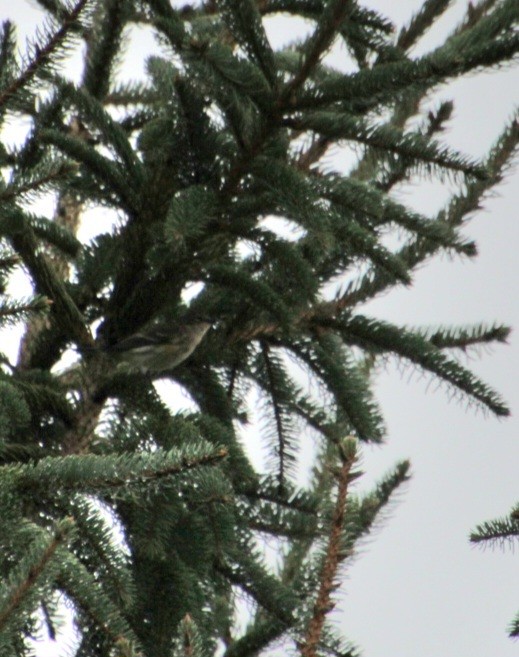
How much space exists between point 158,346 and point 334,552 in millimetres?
2009

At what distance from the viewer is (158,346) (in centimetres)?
353

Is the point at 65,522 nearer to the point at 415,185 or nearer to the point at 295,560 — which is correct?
the point at 415,185

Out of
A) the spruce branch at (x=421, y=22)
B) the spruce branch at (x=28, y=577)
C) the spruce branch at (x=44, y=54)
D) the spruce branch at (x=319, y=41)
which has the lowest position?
the spruce branch at (x=28, y=577)

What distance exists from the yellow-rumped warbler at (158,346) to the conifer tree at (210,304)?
0.06 feet

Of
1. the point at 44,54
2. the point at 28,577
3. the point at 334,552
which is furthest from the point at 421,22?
the point at 28,577

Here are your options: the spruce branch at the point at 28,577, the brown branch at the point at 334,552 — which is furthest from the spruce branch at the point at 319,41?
the spruce branch at the point at 28,577

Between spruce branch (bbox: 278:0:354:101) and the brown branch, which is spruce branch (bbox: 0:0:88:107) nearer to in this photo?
spruce branch (bbox: 278:0:354:101)

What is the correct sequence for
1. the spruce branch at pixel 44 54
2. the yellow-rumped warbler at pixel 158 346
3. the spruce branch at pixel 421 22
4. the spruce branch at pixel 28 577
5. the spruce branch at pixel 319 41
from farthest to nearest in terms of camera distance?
the spruce branch at pixel 421 22 < the yellow-rumped warbler at pixel 158 346 < the spruce branch at pixel 319 41 < the spruce branch at pixel 44 54 < the spruce branch at pixel 28 577

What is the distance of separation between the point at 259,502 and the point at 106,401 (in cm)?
50

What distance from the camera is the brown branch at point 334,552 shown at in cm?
155

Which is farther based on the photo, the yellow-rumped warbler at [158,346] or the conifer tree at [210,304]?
the yellow-rumped warbler at [158,346]

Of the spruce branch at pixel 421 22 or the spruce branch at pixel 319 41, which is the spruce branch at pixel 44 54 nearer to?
the spruce branch at pixel 319 41

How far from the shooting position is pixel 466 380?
10.1 feet

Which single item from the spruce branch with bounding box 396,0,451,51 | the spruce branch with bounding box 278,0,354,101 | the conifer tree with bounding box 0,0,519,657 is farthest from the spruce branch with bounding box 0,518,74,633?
the spruce branch with bounding box 396,0,451,51
